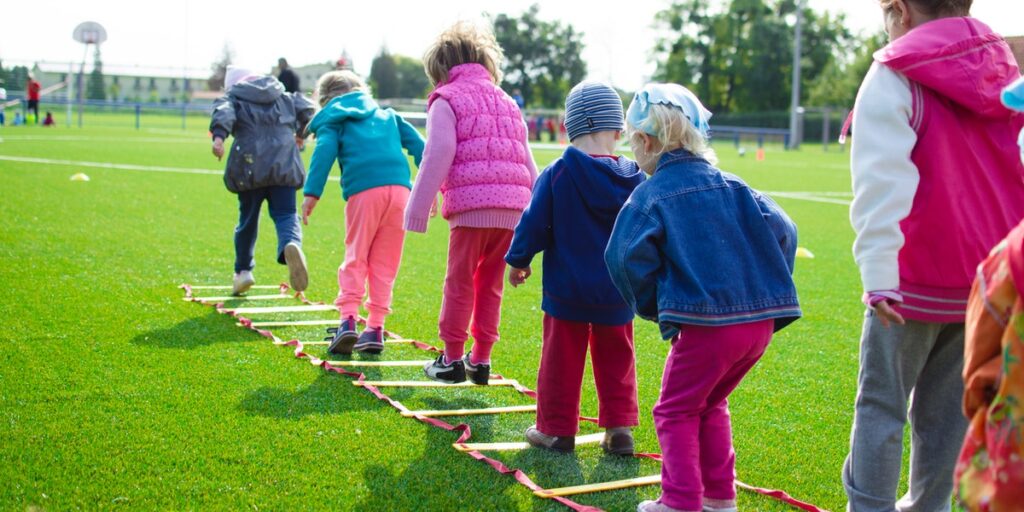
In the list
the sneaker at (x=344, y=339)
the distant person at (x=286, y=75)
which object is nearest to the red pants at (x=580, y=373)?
the sneaker at (x=344, y=339)

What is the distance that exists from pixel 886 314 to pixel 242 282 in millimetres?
5375

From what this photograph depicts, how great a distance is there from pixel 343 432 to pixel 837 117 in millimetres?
57517

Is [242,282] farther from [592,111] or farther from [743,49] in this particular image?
[743,49]

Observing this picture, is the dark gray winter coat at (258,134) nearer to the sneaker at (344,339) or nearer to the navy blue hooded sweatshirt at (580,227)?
the sneaker at (344,339)

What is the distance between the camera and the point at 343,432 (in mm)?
4207

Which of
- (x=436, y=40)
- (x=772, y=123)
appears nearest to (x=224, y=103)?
(x=436, y=40)

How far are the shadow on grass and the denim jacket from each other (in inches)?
126

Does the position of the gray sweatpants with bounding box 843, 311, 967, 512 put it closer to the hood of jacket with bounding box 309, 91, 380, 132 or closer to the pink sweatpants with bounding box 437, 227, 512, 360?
the pink sweatpants with bounding box 437, 227, 512, 360

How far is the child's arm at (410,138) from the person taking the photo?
19.5 feet

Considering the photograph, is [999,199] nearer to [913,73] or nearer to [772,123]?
[913,73]

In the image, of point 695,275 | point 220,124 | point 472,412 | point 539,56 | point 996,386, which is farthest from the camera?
point 539,56

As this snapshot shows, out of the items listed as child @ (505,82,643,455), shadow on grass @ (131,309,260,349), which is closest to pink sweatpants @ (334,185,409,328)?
shadow on grass @ (131,309,260,349)

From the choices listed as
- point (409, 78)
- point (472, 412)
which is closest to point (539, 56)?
point (409, 78)

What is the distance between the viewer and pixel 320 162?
5766 mm
